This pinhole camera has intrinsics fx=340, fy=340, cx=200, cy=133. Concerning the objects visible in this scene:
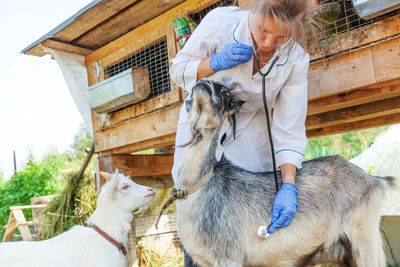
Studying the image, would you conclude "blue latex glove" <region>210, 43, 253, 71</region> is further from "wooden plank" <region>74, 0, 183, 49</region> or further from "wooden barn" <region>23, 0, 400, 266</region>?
"wooden plank" <region>74, 0, 183, 49</region>

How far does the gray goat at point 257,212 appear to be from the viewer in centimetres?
162

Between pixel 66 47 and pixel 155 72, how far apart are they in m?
1.14

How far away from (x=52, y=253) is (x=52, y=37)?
95.6 inches

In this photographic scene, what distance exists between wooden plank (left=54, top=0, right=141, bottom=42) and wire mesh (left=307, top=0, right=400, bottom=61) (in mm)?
1792

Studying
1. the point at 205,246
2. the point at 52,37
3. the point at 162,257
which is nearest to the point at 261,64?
the point at 205,246

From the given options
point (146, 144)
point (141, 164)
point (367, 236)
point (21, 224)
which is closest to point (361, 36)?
point (367, 236)

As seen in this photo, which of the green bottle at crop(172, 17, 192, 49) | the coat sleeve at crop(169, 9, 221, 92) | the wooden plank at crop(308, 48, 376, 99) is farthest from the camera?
the green bottle at crop(172, 17, 192, 49)

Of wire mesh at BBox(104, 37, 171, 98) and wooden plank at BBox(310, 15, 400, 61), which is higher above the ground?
wire mesh at BBox(104, 37, 171, 98)

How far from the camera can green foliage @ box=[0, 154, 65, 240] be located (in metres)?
8.74

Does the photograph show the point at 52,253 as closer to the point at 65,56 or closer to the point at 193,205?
the point at 193,205

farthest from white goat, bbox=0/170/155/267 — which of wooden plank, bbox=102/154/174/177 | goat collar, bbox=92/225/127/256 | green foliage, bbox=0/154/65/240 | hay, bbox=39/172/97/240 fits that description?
green foliage, bbox=0/154/65/240

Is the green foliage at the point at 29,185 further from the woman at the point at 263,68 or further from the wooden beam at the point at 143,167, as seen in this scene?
the woman at the point at 263,68

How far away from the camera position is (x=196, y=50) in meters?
1.90

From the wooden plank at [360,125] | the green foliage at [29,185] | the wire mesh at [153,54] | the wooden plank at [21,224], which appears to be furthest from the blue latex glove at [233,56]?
the green foliage at [29,185]
